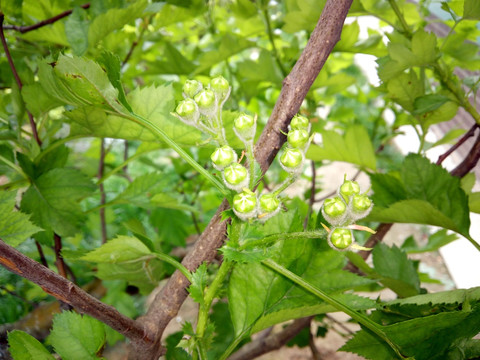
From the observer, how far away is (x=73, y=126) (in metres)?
0.37

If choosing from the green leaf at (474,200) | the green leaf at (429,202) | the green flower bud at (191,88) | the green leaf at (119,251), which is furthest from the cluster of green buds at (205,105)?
the green leaf at (474,200)

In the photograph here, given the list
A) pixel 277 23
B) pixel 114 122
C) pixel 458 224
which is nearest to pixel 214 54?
pixel 277 23

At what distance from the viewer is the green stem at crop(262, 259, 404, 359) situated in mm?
257

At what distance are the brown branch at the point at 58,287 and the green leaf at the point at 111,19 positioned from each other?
271 millimetres

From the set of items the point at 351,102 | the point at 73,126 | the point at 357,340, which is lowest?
the point at 351,102

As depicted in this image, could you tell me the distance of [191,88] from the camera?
240 mm

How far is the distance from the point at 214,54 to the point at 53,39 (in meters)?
0.21

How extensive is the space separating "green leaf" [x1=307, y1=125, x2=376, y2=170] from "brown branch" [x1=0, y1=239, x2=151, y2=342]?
0.95 feet

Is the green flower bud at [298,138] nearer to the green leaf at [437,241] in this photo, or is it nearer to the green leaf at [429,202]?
the green leaf at [429,202]

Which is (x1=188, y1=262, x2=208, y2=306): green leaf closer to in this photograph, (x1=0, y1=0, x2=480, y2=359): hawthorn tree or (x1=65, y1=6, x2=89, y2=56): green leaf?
(x1=0, y1=0, x2=480, y2=359): hawthorn tree

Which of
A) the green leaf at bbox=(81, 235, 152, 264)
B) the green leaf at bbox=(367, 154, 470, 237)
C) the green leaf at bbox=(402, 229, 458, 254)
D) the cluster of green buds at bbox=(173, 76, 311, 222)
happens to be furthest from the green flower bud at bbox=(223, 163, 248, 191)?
the green leaf at bbox=(402, 229, 458, 254)

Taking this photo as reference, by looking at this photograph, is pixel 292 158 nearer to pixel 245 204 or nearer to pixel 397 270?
pixel 245 204

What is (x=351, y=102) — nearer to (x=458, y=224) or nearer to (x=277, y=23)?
(x=277, y=23)

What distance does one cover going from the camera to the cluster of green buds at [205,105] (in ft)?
0.75
